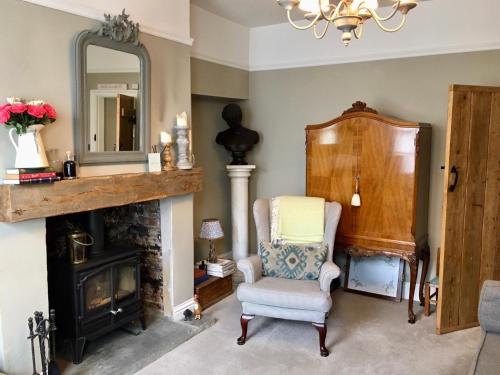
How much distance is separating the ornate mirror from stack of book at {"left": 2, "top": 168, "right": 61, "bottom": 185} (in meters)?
0.33

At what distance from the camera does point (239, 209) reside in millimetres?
4406

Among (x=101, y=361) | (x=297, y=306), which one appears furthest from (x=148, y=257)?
(x=297, y=306)

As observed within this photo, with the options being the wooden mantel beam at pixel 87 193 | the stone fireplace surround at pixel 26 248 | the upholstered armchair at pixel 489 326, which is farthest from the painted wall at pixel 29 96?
the upholstered armchair at pixel 489 326

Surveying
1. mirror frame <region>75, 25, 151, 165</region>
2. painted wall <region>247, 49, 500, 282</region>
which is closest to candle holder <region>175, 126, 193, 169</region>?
mirror frame <region>75, 25, 151, 165</region>

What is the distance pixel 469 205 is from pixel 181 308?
7.78 ft

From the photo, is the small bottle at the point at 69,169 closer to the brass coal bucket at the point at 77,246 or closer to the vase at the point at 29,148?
the vase at the point at 29,148

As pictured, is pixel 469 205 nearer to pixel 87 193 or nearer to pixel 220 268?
pixel 220 268

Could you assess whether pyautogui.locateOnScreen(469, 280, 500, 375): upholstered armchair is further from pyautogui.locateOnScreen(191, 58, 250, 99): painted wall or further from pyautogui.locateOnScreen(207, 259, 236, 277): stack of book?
pyautogui.locateOnScreen(191, 58, 250, 99): painted wall

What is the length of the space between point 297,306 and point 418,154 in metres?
1.56

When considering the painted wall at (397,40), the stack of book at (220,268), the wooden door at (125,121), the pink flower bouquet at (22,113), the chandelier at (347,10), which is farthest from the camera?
the stack of book at (220,268)

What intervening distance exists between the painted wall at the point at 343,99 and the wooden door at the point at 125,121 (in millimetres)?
1966

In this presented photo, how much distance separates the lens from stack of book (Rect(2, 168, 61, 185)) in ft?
7.21

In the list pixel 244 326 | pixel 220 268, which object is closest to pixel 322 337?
pixel 244 326

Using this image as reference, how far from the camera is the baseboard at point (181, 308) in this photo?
342 cm
